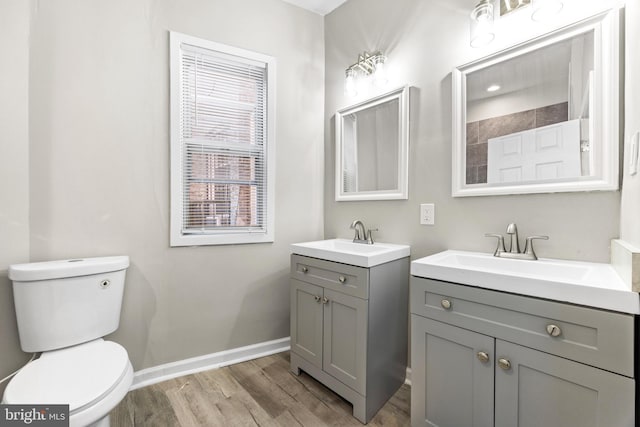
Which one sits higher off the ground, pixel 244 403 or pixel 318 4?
pixel 318 4

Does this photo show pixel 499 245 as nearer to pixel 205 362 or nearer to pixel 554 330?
pixel 554 330

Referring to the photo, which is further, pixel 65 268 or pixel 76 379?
pixel 65 268

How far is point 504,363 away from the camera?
44.2 inches

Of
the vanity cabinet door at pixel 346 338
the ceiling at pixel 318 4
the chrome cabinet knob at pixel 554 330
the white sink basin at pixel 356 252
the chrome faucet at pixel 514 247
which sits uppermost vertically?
the ceiling at pixel 318 4

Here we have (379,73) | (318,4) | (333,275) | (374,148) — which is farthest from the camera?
(318,4)

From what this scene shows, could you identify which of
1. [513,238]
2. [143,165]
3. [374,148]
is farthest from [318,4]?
[513,238]

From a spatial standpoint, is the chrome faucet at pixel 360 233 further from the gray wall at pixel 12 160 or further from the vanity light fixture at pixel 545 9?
the gray wall at pixel 12 160

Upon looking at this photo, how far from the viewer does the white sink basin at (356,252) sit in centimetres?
159

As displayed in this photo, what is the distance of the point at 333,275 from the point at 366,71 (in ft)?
4.59

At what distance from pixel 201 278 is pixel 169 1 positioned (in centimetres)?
177

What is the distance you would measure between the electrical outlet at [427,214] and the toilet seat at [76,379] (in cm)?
166

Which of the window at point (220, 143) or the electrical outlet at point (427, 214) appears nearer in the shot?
the electrical outlet at point (427, 214)

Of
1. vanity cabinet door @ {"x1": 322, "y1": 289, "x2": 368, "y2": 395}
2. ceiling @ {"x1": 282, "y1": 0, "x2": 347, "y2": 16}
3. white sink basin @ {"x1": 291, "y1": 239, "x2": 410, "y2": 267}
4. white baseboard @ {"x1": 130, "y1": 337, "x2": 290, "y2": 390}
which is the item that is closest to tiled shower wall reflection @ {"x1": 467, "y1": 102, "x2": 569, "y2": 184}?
white sink basin @ {"x1": 291, "y1": 239, "x2": 410, "y2": 267}

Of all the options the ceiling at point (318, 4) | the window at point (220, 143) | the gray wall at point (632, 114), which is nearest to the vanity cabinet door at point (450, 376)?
the gray wall at point (632, 114)
